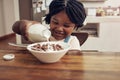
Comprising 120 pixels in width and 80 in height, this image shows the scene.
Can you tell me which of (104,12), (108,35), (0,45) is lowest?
(0,45)

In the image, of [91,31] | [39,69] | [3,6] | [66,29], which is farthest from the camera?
[3,6]

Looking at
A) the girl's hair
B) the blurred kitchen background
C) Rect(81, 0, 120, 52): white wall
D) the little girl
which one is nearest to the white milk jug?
the little girl

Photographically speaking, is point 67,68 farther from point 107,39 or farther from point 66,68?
point 107,39

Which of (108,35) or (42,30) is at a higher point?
(42,30)

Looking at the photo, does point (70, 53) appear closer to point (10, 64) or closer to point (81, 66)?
point (81, 66)

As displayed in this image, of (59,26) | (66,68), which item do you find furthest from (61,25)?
(66,68)

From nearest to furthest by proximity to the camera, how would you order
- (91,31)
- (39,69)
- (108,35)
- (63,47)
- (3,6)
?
(39,69)
(63,47)
(108,35)
(91,31)
(3,6)

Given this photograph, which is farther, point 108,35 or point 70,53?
point 108,35

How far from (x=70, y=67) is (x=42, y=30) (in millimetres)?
291

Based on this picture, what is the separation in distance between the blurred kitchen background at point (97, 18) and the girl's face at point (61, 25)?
2.00m

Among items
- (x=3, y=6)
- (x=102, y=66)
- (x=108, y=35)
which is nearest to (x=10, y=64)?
(x=102, y=66)

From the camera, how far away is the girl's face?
1.25 metres

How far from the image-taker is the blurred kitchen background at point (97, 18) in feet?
11.1

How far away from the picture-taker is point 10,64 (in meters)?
0.96
